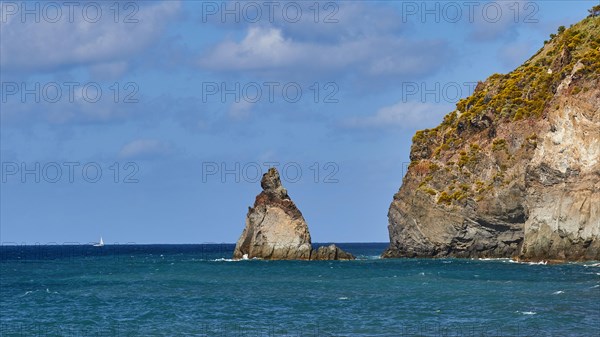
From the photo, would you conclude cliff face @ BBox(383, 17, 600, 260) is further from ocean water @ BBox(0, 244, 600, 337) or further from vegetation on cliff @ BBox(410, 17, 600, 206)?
ocean water @ BBox(0, 244, 600, 337)

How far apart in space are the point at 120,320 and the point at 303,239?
231 feet

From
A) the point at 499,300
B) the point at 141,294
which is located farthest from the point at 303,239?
the point at 499,300

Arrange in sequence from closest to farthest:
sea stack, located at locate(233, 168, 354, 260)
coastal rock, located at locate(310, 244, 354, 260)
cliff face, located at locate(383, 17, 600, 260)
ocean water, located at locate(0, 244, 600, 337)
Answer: ocean water, located at locate(0, 244, 600, 337) → cliff face, located at locate(383, 17, 600, 260) → sea stack, located at locate(233, 168, 354, 260) → coastal rock, located at locate(310, 244, 354, 260)

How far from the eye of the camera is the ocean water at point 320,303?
53250 mm

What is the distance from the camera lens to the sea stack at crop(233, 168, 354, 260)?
12775 centimetres

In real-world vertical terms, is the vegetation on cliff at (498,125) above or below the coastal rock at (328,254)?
above

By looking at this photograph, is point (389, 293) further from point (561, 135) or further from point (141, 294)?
point (561, 135)

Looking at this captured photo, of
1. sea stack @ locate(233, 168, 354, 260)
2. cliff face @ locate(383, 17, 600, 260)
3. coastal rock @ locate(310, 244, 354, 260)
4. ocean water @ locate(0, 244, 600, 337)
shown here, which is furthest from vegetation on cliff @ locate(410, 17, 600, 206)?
ocean water @ locate(0, 244, 600, 337)

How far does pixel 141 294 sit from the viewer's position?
78.4 m

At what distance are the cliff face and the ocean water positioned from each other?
7.44 meters

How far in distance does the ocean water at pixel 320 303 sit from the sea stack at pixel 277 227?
2274 cm

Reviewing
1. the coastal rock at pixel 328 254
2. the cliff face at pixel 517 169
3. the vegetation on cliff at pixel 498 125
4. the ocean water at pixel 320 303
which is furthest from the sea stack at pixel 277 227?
the ocean water at pixel 320 303

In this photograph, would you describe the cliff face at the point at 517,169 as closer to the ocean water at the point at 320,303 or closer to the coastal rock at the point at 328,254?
the ocean water at the point at 320,303

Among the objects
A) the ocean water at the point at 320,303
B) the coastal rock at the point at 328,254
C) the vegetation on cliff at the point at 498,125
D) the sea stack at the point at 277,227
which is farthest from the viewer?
the coastal rock at the point at 328,254
